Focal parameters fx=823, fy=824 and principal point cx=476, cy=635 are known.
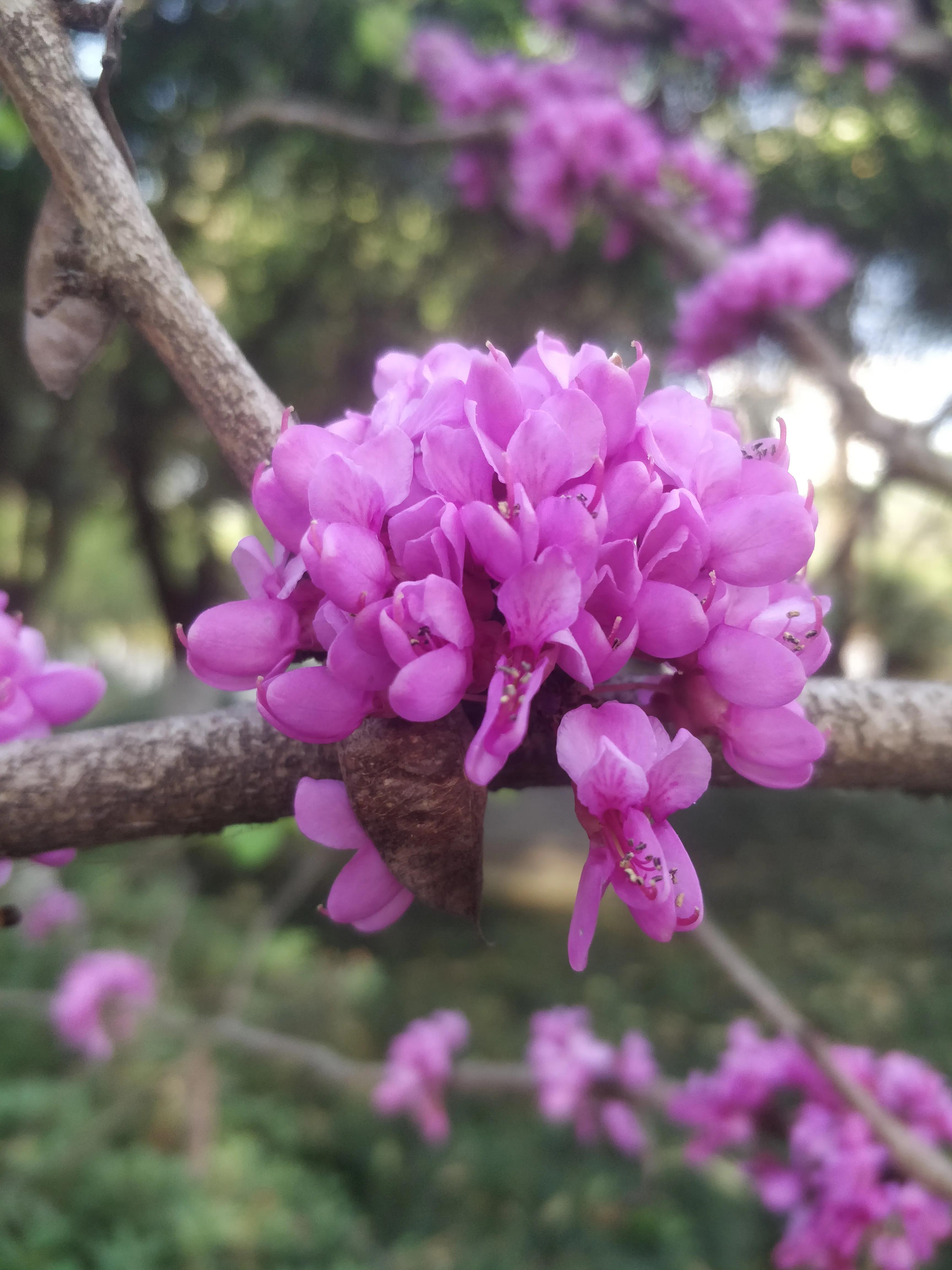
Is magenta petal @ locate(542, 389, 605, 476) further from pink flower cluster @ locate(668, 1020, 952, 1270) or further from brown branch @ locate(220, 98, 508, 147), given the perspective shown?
brown branch @ locate(220, 98, 508, 147)

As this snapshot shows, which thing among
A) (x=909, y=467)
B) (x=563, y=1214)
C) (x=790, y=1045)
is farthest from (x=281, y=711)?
(x=563, y=1214)

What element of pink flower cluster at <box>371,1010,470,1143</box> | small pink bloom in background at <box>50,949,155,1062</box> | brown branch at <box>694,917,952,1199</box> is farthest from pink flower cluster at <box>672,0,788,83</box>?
small pink bloom in background at <box>50,949,155,1062</box>

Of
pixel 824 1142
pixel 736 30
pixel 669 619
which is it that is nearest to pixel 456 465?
pixel 669 619

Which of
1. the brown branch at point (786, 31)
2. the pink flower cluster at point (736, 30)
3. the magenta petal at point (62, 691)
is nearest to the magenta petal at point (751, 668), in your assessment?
the magenta petal at point (62, 691)

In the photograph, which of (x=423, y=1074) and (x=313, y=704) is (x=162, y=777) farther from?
(x=423, y=1074)

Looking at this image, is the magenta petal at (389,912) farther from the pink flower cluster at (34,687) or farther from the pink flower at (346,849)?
the pink flower cluster at (34,687)

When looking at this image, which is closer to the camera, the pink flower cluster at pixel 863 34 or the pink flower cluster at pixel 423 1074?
the pink flower cluster at pixel 423 1074

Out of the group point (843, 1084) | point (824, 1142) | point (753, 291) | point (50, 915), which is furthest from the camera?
point (50, 915)
